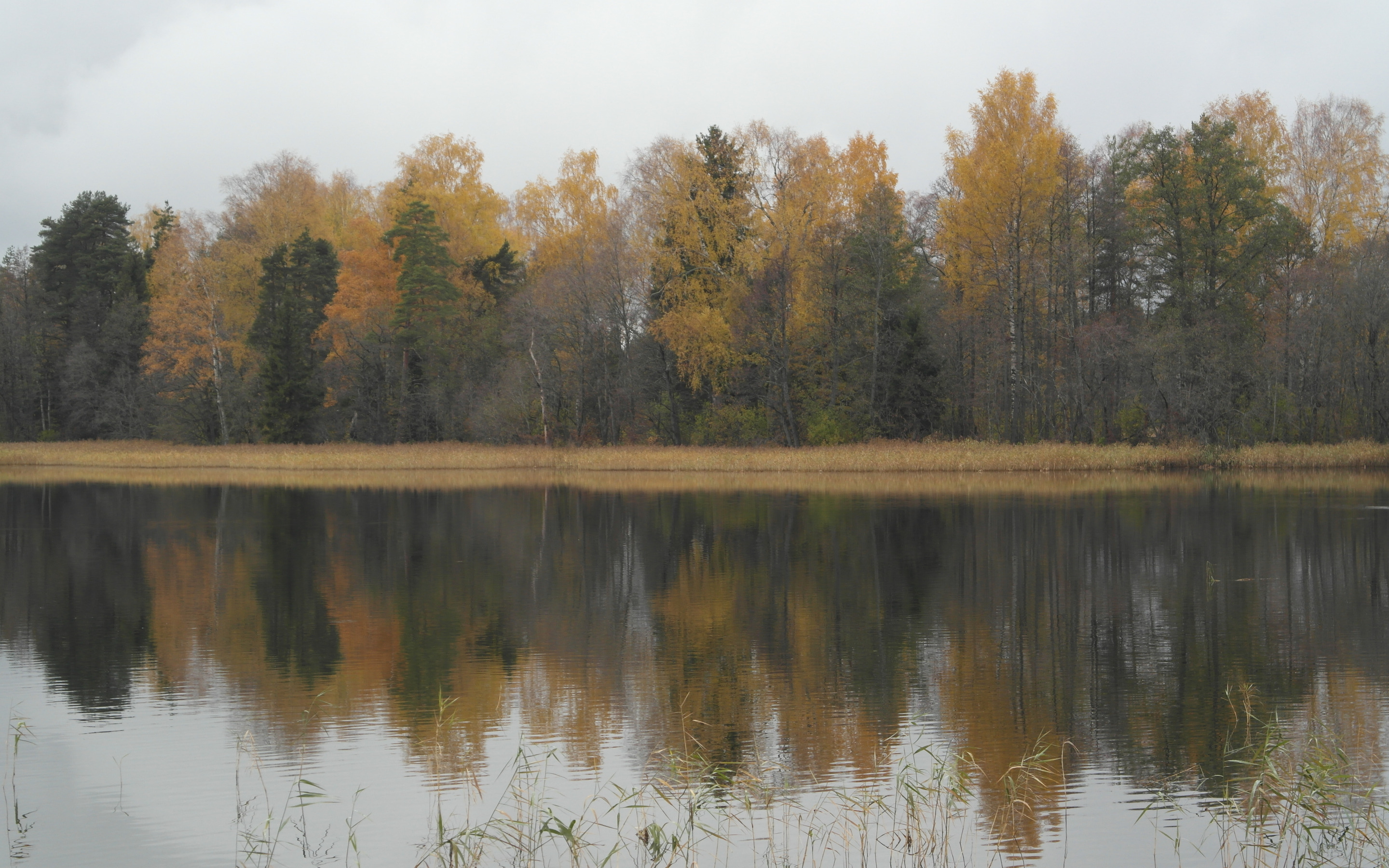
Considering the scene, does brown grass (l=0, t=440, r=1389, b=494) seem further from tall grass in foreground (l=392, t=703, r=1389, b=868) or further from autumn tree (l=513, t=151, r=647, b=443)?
tall grass in foreground (l=392, t=703, r=1389, b=868)

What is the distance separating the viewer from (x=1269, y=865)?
6.10 m

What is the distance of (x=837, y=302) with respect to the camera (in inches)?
1687

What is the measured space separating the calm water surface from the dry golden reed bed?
57.8 ft

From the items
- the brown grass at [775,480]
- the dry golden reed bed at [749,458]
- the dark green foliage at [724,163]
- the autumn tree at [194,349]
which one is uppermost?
the dark green foliage at [724,163]

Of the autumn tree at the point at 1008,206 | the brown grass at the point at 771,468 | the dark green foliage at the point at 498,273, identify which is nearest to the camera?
the brown grass at the point at 771,468

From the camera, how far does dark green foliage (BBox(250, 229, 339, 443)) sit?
5191 centimetres

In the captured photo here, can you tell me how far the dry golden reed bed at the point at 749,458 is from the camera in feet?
133

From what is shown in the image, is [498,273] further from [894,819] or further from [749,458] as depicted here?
[894,819]

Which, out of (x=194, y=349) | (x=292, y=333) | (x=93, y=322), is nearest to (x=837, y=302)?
(x=292, y=333)

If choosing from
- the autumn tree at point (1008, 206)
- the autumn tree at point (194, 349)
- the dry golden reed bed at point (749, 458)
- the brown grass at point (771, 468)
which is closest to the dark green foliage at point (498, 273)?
the dry golden reed bed at point (749, 458)

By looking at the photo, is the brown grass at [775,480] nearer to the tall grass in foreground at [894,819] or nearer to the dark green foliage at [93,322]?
the dark green foliage at [93,322]

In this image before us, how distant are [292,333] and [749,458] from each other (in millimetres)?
23893

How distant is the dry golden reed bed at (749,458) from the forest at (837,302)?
1.07 meters

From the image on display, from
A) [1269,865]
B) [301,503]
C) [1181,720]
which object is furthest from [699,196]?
[1269,865]
